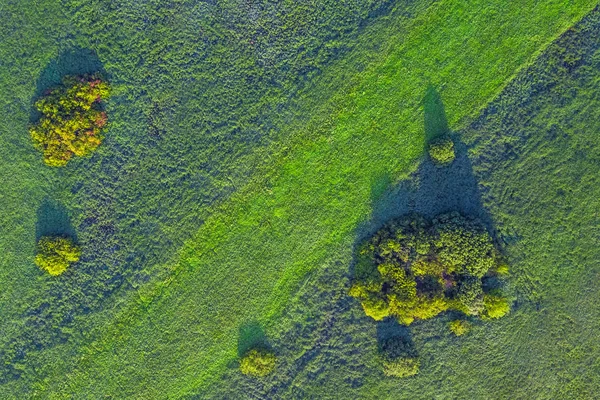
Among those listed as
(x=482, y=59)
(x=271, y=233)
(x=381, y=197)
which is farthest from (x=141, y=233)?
(x=482, y=59)

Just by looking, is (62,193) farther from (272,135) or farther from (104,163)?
(272,135)

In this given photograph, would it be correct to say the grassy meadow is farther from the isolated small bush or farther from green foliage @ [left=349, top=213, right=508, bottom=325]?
green foliage @ [left=349, top=213, right=508, bottom=325]

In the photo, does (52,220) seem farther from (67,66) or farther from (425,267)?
(425,267)

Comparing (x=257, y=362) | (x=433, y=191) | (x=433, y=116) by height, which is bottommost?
(x=257, y=362)

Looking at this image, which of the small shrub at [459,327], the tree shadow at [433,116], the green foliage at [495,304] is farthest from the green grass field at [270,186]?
the green foliage at [495,304]

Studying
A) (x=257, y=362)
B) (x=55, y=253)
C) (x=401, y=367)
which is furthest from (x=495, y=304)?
(x=55, y=253)
